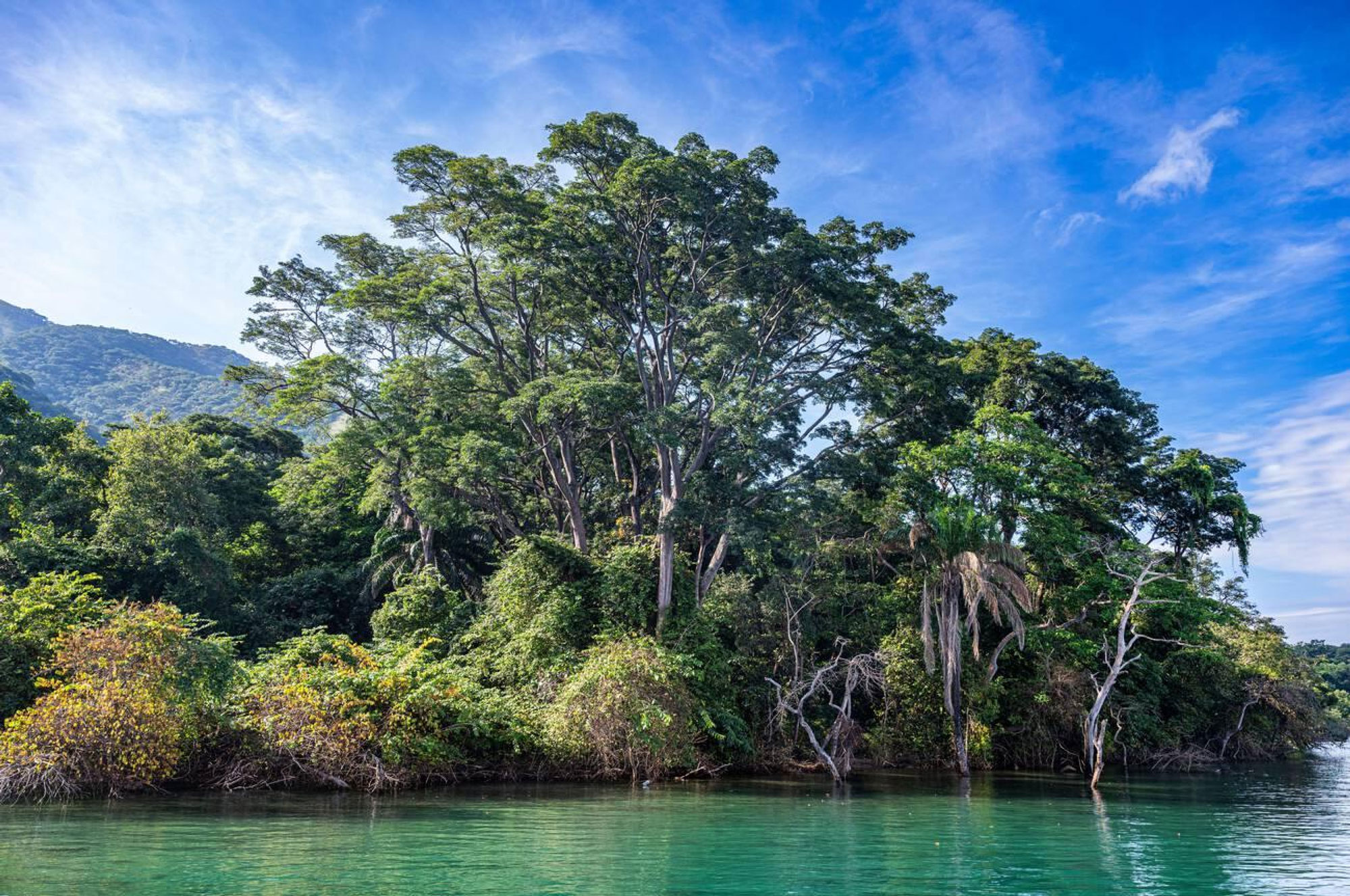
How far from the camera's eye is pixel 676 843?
491 inches

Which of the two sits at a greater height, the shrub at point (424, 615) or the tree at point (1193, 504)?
the tree at point (1193, 504)

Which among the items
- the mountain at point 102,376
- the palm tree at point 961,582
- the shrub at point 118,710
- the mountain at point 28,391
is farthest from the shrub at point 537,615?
the mountain at point 102,376

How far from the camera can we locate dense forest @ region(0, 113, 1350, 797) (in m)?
23.5

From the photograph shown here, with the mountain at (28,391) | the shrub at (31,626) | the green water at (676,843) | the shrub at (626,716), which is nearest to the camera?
the green water at (676,843)

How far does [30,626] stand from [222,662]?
189 inches

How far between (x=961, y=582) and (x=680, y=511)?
7.90 metres

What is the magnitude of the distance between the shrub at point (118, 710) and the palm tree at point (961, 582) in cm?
1735

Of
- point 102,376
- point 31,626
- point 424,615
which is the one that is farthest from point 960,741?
point 102,376

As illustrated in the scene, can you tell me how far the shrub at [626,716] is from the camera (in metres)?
20.6

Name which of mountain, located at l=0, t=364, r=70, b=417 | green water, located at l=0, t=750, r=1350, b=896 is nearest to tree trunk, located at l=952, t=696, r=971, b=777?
green water, located at l=0, t=750, r=1350, b=896

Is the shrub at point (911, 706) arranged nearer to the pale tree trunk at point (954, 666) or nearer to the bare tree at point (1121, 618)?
the pale tree trunk at point (954, 666)

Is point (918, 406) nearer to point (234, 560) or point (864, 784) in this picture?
point (864, 784)

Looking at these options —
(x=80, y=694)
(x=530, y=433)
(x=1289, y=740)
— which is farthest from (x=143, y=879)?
(x=1289, y=740)

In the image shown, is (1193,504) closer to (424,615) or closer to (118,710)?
(424,615)
